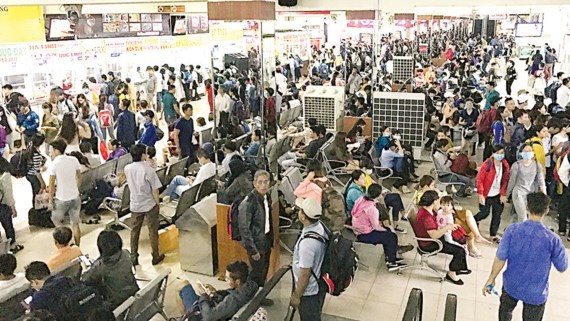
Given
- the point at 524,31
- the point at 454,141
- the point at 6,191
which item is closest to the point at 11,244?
the point at 6,191

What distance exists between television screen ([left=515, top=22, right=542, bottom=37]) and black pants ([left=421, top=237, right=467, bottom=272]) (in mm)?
23254

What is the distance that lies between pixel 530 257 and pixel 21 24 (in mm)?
13030

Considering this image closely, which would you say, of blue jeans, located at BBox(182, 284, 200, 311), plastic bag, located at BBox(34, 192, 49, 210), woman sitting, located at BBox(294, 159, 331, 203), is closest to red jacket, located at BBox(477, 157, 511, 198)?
woman sitting, located at BBox(294, 159, 331, 203)

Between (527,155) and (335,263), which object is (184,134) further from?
(335,263)

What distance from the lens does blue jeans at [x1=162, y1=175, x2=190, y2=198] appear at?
7.63 metres

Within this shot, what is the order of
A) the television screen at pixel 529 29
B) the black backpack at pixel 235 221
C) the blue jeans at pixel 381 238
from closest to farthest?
1. the black backpack at pixel 235 221
2. the blue jeans at pixel 381 238
3. the television screen at pixel 529 29

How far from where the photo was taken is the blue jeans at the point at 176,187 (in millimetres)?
7633

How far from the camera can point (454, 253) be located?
243 inches

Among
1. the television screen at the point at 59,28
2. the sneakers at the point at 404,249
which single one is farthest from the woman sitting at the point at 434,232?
the television screen at the point at 59,28

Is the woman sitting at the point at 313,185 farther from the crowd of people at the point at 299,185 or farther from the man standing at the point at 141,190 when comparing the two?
the man standing at the point at 141,190

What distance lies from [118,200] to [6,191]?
137 cm

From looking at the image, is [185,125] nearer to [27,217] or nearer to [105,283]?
[27,217]

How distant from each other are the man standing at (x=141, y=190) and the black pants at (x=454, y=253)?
301 centimetres

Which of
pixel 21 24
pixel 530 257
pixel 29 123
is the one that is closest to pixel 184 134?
pixel 29 123
